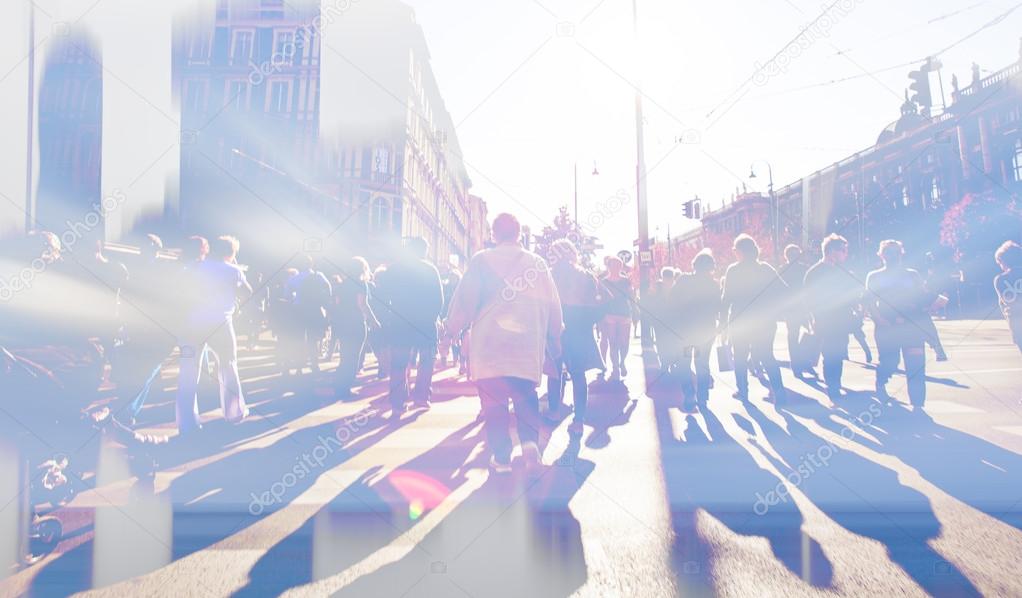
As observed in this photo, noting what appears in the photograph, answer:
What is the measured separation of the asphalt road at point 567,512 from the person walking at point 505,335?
0.42 meters

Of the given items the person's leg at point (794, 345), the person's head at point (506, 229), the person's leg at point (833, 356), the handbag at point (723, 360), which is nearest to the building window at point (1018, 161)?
the handbag at point (723, 360)

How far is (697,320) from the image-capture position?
7102 millimetres

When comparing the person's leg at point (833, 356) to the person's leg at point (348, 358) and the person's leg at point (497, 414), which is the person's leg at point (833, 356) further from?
the person's leg at point (348, 358)

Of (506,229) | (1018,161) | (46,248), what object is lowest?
(46,248)

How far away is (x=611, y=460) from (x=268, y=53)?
38.7 m

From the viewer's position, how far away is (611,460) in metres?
4.84

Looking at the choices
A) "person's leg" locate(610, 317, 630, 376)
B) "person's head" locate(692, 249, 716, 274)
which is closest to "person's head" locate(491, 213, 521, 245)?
"person's head" locate(692, 249, 716, 274)

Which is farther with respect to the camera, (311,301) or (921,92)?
(921,92)

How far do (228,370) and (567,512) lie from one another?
4.13m

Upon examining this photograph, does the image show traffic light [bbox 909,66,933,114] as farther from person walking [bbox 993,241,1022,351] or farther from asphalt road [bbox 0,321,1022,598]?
asphalt road [bbox 0,321,1022,598]

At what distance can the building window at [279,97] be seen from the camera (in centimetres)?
3528

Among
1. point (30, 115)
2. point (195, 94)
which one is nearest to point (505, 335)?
point (30, 115)

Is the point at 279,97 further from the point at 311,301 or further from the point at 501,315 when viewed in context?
the point at 501,315

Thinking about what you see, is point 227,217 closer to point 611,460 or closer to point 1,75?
point 1,75
